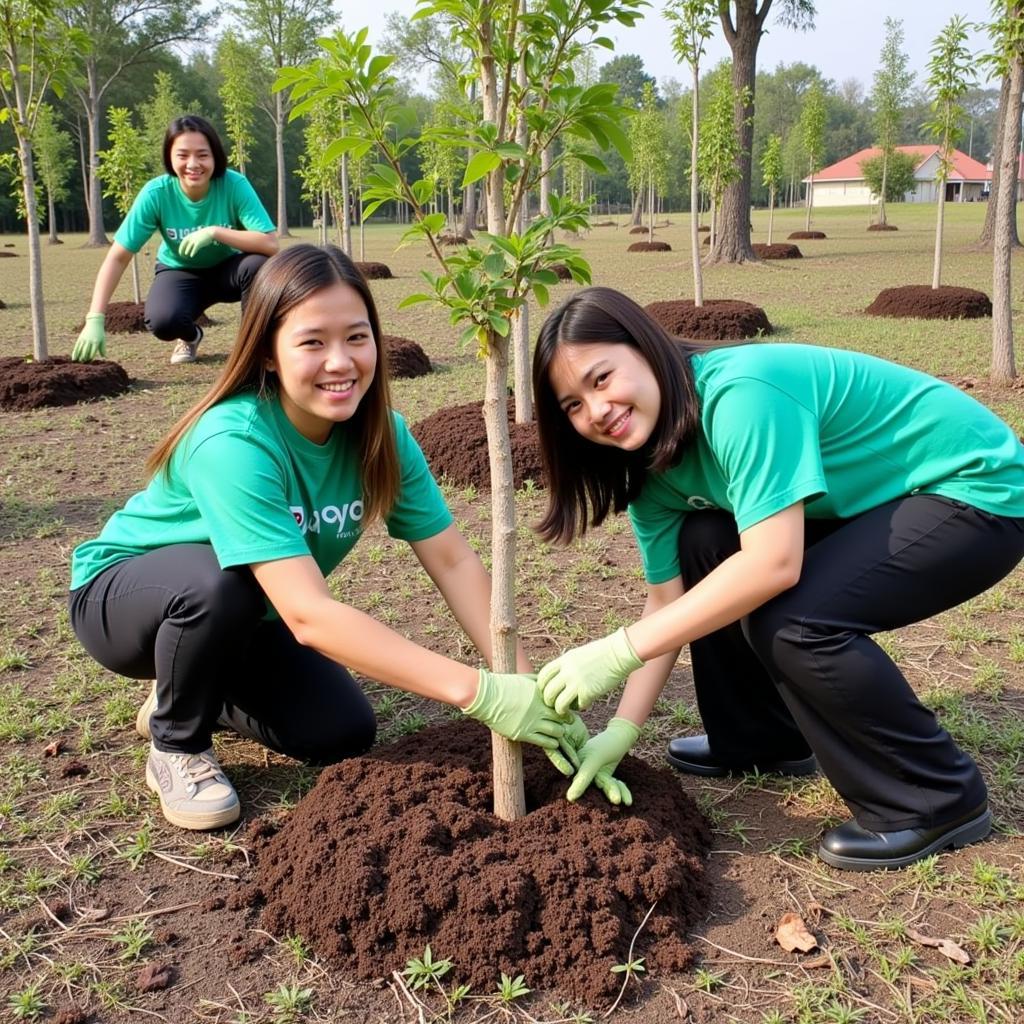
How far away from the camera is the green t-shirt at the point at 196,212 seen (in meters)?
6.19

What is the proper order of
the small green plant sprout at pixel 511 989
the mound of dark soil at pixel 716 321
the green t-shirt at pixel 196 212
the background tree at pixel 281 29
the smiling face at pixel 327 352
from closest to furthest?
the small green plant sprout at pixel 511 989 < the smiling face at pixel 327 352 < the green t-shirt at pixel 196 212 < the mound of dark soil at pixel 716 321 < the background tree at pixel 281 29

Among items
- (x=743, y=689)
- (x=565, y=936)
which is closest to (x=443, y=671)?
(x=565, y=936)

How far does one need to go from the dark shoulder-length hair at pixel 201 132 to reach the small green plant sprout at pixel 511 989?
553cm

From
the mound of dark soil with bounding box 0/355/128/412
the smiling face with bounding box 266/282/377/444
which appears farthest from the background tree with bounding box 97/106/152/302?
the smiling face with bounding box 266/282/377/444

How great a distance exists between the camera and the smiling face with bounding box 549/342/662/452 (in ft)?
6.89

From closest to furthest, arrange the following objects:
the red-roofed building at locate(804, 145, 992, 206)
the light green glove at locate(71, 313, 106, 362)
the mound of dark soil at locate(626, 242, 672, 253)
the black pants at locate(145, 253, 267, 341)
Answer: the light green glove at locate(71, 313, 106, 362) → the black pants at locate(145, 253, 267, 341) → the mound of dark soil at locate(626, 242, 672, 253) → the red-roofed building at locate(804, 145, 992, 206)

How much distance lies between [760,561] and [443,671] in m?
0.69

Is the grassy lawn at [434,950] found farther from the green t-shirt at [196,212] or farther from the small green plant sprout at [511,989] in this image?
the green t-shirt at [196,212]

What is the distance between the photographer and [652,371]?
2.14 metres

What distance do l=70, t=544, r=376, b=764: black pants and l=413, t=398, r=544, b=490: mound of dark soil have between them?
2.77 m

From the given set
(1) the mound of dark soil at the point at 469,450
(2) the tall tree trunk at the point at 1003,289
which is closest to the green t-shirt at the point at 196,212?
(1) the mound of dark soil at the point at 469,450

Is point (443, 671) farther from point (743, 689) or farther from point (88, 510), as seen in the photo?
point (88, 510)

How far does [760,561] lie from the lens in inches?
79.9

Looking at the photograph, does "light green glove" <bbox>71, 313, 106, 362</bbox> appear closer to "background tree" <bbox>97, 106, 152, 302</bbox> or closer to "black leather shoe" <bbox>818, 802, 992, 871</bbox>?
"black leather shoe" <bbox>818, 802, 992, 871</bbox>
